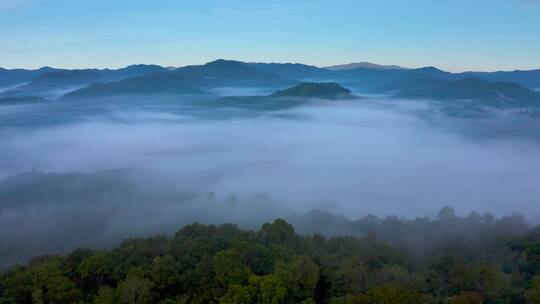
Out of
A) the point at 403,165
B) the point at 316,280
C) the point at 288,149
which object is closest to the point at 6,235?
the point at 316,280

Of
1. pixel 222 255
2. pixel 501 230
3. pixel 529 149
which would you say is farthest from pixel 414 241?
pixel 529 149

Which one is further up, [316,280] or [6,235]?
[316,280]

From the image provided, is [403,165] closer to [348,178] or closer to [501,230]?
[348,178]

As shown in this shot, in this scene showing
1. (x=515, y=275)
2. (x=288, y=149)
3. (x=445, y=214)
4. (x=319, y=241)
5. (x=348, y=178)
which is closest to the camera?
(x=515, y=275)

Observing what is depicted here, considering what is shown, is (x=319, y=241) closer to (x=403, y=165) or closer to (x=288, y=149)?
(x=403, y=165)

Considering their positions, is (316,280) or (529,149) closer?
(316,280)

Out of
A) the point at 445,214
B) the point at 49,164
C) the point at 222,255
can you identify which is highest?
the point at 222,255

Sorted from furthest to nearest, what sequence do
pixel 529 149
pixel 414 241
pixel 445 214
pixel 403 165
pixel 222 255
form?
pixel 529 149, pixel 403 165, pixel 445 214, pixel 414 241, pixel 222 255
